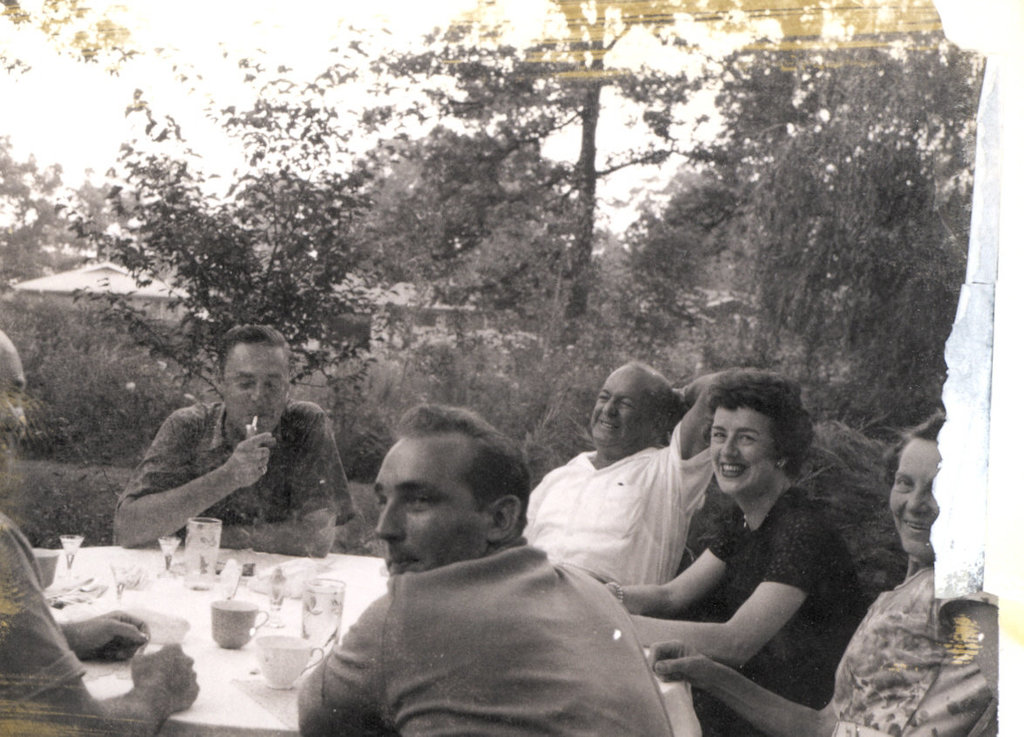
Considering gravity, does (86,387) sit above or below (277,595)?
above

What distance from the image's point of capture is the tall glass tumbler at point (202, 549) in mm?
2488

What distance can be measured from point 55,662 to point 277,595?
54 cm

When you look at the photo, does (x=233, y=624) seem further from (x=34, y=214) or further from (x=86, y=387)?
(x=34, y=214)

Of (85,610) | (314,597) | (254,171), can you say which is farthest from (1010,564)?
(85,610)

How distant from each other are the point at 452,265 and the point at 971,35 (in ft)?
4.28

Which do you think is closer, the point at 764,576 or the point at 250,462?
the point at 764,576

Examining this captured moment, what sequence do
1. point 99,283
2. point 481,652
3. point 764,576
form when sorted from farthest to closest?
point 99,283 < point 764,576 < point 481,652

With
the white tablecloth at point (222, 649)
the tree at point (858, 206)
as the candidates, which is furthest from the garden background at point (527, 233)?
the white tablecloth at point (222, 649)

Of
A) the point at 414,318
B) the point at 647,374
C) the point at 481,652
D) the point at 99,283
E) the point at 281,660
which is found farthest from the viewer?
the point at 99,283

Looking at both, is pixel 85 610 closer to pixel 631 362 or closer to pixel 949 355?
pixel 631 362

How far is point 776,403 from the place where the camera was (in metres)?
2.23

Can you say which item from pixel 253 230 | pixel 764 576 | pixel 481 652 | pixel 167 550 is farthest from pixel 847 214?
pixel 167 550

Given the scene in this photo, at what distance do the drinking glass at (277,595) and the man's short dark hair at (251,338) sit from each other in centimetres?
56


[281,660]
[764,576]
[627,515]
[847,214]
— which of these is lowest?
[281,660]
